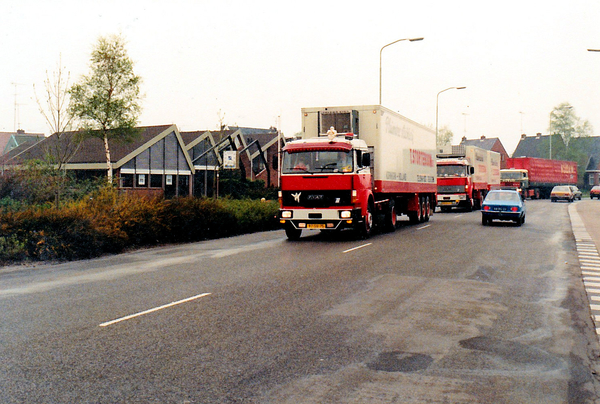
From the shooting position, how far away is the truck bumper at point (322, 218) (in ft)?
60.2

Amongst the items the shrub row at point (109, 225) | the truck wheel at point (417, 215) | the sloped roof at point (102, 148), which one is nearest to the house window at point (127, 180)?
the sloped roof at point (102, 148)

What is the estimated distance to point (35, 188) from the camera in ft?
67.6

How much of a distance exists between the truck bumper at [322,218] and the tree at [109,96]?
935 inches

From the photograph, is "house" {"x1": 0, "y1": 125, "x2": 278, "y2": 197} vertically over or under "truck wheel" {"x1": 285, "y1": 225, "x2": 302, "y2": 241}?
over

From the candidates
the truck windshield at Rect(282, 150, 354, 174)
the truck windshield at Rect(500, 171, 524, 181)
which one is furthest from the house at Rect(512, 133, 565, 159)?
the truck windshield at Rect(282, 150, 354, 174)

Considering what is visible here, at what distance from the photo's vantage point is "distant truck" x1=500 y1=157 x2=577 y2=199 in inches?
2436

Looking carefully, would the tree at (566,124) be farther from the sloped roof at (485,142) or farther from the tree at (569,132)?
the sloped roof at (485,142)

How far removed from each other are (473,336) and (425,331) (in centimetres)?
53

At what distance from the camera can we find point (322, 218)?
18.5 meters

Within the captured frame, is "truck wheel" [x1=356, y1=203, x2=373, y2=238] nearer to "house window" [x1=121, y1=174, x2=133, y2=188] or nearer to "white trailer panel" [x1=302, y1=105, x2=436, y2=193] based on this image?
"white trailer panel" [x1=302, y1=105, x2=436, y2=193]

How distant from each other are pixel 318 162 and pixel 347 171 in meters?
0.89

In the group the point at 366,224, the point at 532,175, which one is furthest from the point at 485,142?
the point at 366,224

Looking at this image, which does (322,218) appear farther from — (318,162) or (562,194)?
(562,194)

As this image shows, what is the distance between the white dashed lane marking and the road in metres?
0.19
